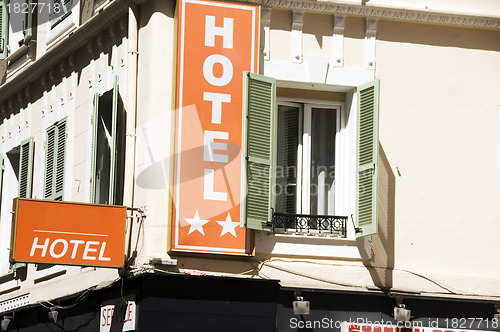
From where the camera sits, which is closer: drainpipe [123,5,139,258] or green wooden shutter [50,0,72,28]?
drainpipe [123,5,139,258]

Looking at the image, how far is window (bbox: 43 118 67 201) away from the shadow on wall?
518 cm

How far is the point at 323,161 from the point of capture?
18.1 metres

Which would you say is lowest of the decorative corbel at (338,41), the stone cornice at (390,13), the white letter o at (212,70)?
the white letter o at (212,70)

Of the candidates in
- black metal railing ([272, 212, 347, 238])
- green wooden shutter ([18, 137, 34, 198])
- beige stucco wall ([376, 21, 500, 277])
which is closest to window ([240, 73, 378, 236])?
black metal railing ([272, 212, 347, 238])

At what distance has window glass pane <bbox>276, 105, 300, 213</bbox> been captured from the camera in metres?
17.8

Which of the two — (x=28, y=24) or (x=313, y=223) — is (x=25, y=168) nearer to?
(x=28, y=24)

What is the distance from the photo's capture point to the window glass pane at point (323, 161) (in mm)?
17922

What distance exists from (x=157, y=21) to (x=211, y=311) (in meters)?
3.93

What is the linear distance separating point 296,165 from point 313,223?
890mm

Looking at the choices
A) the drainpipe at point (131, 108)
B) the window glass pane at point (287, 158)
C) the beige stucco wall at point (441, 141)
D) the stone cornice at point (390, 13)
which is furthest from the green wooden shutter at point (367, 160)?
the drainpipe at point (131, 108)

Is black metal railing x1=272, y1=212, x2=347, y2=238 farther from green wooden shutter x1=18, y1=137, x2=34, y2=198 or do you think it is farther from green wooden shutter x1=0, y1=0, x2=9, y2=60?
green wooden shutter x1=0, y1=0, x2=9, y2=60

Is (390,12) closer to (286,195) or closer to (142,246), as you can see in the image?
(286,195)

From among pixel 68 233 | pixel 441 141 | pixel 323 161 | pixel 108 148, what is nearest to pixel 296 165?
pixel 323 161

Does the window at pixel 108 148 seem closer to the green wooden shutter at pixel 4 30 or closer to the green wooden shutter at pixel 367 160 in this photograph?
the green wooden shutter at pixel 367 160
